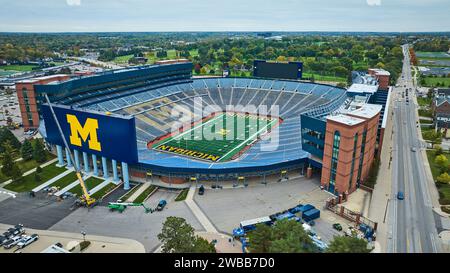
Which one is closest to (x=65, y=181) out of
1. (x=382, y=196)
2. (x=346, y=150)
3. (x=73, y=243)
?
(x=73, y=243)

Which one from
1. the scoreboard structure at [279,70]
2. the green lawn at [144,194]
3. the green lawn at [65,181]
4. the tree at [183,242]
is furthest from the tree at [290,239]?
the scoreboard structure at [279,70]

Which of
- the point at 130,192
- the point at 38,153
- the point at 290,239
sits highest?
the point at 290,239

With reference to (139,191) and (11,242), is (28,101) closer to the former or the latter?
(139,191)

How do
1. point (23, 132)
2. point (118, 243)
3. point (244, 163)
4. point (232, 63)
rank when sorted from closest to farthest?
point (118, 243)
point (244, 163)
point (23, 132)
point (232, 63)

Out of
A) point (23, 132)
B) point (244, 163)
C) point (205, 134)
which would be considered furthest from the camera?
point (23, 132)

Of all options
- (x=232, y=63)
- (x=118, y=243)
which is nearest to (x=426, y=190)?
(x=118, y=243)

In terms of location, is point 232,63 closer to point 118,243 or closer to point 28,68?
point 28,68
